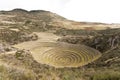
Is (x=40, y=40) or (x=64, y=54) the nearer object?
(x=64, y=54)

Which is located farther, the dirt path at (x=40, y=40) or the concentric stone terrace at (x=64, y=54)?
the dirt path at (x=40, y=40)

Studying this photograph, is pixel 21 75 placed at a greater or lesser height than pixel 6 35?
greater

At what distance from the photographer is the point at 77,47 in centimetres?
4553

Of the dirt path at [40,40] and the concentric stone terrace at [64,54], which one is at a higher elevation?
the dirt path at [40,40]

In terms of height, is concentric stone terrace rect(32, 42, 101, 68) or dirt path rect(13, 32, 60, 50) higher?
dirt path rect(13, 32, 60, 50)

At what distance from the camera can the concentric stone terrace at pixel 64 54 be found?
38.4 metres

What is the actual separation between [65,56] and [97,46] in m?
6.22

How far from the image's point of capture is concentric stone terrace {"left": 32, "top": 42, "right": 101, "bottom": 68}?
38.4 m

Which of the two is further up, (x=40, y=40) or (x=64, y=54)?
(x=40, y=40)

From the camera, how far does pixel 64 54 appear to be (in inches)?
1693

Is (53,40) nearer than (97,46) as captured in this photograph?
No

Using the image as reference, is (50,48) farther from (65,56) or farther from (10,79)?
(10,79)

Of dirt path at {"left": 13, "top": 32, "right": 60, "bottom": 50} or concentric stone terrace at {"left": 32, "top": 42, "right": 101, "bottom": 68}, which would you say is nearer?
concentric stone terrace at {"left": 32, "top": 42, "right": 101, "bottom": 68}

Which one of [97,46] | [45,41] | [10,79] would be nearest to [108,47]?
[97,46]
